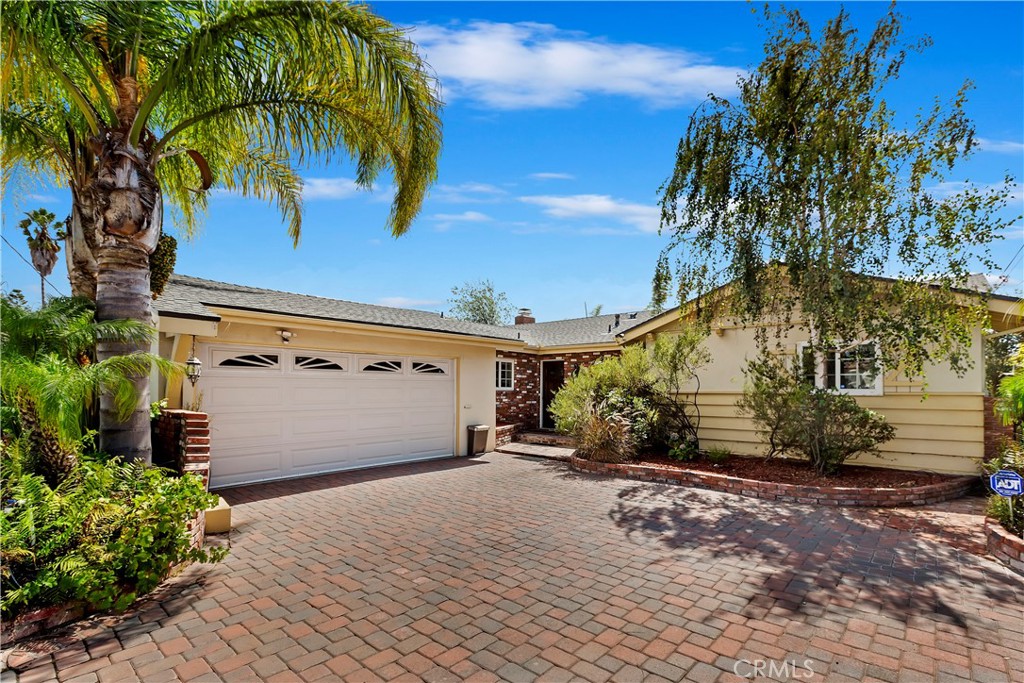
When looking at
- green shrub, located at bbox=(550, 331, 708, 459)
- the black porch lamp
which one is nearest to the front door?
green shrub, located at bbox=(550, 331, 708, 459)

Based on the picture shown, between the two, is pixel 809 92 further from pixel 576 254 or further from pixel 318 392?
pixel 576 254

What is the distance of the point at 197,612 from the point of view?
12.9ft

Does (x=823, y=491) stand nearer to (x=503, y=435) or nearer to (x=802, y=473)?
(x=802, y=473)

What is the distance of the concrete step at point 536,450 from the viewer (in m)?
12.0

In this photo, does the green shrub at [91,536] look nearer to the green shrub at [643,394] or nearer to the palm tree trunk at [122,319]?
the palm tree trunk at [122,319]

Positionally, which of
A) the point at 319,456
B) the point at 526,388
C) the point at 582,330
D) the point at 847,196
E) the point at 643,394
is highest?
the point at 847,196

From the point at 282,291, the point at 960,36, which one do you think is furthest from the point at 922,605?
the point at 282,291

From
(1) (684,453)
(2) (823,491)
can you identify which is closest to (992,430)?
(2) (823,491)

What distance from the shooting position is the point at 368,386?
34.1 feet

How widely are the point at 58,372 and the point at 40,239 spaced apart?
17.3 ft

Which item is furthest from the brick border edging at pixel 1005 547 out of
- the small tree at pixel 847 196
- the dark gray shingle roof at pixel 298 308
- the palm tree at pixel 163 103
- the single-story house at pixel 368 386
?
the dark gray shingle roof at pixel 298 308

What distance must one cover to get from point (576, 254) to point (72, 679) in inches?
805

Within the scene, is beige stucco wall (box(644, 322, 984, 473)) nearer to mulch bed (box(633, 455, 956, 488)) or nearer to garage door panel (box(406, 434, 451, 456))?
mulch bed (box(633, 455, 956, 488))

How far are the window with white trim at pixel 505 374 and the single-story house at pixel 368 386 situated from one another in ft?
9.22
